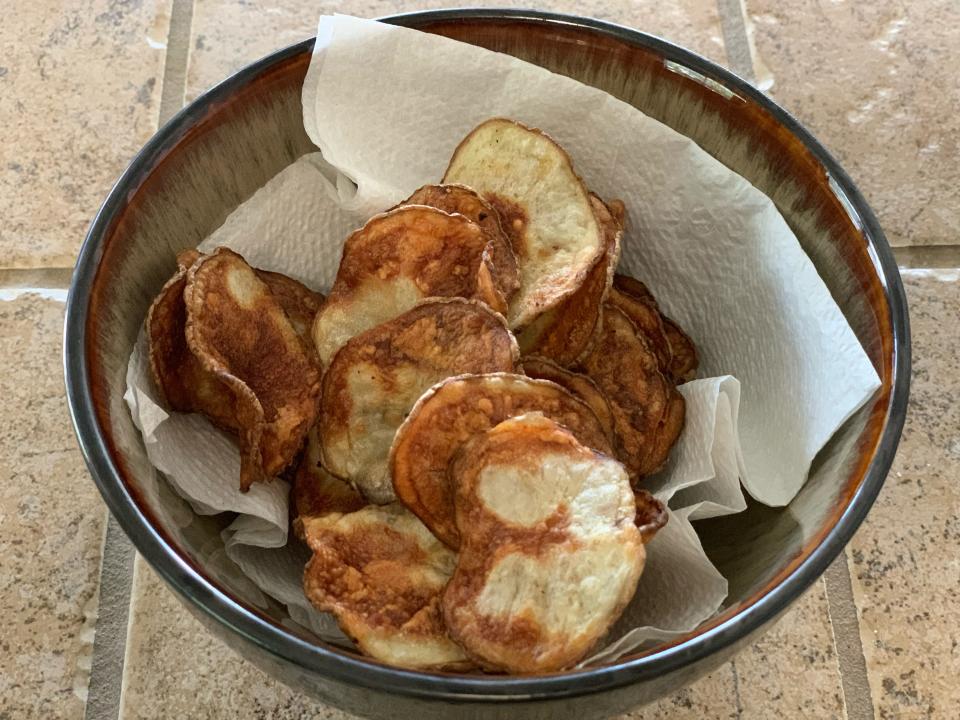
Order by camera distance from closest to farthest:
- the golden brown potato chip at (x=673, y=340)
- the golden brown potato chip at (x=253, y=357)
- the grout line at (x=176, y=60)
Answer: the golden brown potato chip at (x=253, y=357), the golden brown potato chip at (x=673, y=340), the grout line at (x=176, y=60)


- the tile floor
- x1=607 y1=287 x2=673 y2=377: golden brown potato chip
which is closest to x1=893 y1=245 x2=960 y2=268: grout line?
the tile floor

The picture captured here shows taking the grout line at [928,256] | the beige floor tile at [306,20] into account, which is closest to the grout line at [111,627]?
the beige floor tile at [306,20]

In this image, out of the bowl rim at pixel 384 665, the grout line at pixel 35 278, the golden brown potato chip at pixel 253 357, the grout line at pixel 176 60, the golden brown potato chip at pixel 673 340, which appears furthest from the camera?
the grout line at pixel 176 60

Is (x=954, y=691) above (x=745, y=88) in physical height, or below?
below

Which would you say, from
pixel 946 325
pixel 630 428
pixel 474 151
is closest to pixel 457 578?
pixel 630 428

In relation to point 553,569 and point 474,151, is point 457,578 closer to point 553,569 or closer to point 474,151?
point 553,569

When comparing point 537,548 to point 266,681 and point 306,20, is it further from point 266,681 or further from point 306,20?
point 306,20

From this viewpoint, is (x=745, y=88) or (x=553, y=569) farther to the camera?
(x=745, y=88)

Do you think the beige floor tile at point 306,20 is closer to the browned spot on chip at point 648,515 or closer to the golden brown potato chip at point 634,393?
the golden brown potato chip at point 634,393
